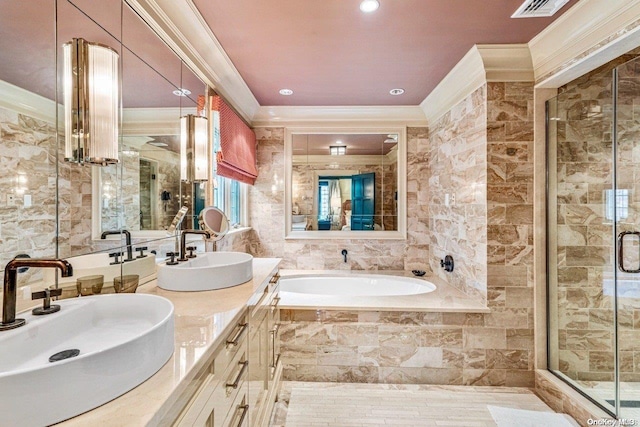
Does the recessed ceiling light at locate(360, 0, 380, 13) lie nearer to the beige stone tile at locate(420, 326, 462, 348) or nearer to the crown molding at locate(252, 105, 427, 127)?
the crown molding at locate(252, 105, 427, 127)

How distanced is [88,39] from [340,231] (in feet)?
9.59

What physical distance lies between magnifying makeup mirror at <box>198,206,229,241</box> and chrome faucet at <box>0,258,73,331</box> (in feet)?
3.35

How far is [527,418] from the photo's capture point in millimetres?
1973

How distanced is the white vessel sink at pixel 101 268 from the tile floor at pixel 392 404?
4.18 ft

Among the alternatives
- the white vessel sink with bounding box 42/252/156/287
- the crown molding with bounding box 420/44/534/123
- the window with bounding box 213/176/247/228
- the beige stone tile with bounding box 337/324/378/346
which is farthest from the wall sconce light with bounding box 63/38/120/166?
the crown molding with bounding box 420/44/534/123

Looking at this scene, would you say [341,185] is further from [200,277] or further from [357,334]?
[200,277]

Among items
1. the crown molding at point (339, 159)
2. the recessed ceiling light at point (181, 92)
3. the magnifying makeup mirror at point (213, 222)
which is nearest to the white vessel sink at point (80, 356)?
the magnifying makeup mirror at point (213, 222)

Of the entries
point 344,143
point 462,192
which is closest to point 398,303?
point 462,192

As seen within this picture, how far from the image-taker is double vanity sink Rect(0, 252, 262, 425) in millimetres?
508

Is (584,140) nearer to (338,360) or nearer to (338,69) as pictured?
(338,69)

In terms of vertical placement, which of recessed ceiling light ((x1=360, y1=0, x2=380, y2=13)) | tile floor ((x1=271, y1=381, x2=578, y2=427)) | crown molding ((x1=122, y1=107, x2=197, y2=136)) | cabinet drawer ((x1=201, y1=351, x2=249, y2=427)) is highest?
recessed ceiling light ((x1=360, y1=0, x2=380, y2=13))

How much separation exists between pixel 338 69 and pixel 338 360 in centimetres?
237

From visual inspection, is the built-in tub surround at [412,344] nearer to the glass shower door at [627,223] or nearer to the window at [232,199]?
the glass shower door at [627,223]

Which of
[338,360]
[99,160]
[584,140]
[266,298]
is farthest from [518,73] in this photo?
[99,160]
